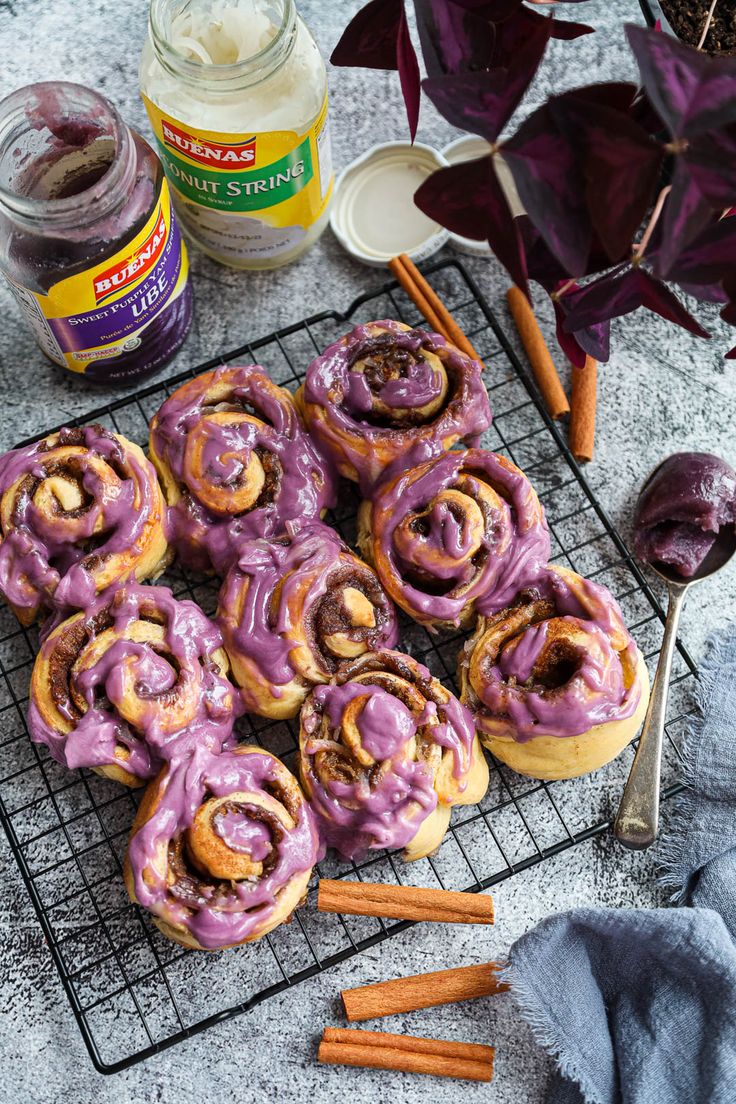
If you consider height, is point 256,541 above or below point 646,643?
above

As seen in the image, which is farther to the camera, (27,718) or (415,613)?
(27,718)

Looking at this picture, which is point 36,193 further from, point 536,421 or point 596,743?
point 596,743

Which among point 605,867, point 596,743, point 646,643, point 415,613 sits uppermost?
point 415,613

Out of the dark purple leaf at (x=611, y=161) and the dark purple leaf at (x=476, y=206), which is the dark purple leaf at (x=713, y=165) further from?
the dark purple leaf at (x=476, y=206)

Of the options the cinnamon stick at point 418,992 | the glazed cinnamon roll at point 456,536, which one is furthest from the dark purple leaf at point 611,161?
the cinnamon stick at point 418,992

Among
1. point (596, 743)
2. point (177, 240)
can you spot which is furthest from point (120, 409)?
point (596, 743)

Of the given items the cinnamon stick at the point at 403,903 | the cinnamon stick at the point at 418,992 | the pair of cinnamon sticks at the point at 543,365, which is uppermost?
the pair of cinnamon sticks at the point at 543,365

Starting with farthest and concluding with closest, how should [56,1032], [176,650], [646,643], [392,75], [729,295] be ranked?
[392,75] < [646,643] < [56,1032] < [176,650] < [729,295]

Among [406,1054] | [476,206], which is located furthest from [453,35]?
[406,1054]
